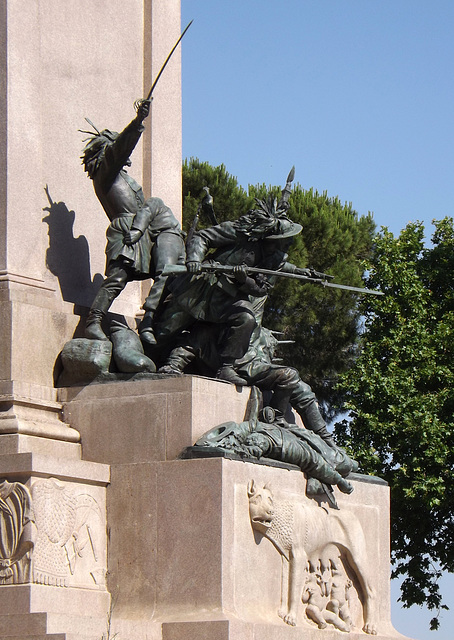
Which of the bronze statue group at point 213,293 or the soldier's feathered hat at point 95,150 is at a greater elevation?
the soldier's feathered hat at point 95,150

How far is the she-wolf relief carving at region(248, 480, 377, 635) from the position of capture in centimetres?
1253

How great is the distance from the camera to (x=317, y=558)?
13.2 metres

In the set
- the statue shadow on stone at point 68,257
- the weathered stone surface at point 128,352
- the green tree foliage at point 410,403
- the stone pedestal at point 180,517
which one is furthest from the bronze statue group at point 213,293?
the green tree foliage at point 410,403

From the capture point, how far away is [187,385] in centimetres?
1262

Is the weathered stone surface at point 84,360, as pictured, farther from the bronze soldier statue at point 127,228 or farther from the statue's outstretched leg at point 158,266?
the statue's outstretched leg at point 158,266

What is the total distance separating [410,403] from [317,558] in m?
11.4

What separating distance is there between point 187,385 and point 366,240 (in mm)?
16385

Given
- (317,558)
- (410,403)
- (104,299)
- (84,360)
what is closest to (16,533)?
(84,360)

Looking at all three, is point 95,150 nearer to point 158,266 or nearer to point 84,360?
point 158,266

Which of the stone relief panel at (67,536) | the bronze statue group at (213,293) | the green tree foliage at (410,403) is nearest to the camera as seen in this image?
the stone relief panel at (67,536)

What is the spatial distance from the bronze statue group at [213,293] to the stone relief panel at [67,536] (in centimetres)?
156

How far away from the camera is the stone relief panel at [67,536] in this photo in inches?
468

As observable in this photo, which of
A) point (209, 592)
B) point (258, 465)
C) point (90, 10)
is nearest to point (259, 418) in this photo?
point (258, 465)

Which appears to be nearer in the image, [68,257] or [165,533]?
[165,533]
